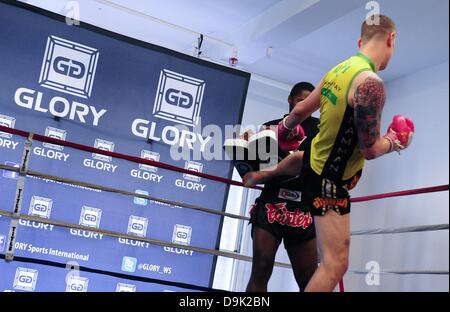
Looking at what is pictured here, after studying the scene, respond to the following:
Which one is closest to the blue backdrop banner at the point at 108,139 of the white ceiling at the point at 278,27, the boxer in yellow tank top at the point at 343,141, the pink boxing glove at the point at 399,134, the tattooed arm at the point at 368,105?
the white ceiling at the point at 278,27

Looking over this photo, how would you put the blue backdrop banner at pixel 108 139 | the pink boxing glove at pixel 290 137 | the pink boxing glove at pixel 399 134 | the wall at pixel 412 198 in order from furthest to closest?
the wall at pixel 412 198
the blue backdrop banner at pixel 108 139
the pink boxing glove at pixel 290 137
the pink boxing glove at pixel 399 134

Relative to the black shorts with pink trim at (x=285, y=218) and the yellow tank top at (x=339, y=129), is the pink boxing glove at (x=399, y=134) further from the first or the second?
the black shorts with pink trim at (x=285, y=218)

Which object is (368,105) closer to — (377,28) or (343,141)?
(343,141)

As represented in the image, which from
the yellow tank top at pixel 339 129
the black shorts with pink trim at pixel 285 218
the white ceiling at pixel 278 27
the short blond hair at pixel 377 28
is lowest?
the black shorts with pink trim at pixel 285 218

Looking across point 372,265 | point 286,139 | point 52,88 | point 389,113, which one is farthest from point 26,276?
point 389,113

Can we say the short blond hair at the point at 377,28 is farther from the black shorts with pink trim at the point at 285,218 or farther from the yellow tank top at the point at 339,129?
the black shorts with pink trim at the point at 285,218

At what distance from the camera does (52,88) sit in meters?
3.86

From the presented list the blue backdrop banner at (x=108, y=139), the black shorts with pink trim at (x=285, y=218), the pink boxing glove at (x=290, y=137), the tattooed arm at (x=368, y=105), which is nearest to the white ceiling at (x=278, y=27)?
the blue backdrop banner at (x=108, y=139)

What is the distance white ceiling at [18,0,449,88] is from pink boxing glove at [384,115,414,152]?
243cm

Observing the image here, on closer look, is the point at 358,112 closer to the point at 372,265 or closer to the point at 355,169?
the point at 355,169

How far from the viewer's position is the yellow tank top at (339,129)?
1.95 metres

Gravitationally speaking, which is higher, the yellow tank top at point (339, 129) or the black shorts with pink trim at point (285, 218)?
the yellow tank top at point (339, 129)

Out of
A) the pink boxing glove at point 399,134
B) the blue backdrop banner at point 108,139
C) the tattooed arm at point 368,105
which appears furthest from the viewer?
the blue backdrop banner at point 108,139

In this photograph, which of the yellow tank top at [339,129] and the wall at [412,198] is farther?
the wall at [412,198]
